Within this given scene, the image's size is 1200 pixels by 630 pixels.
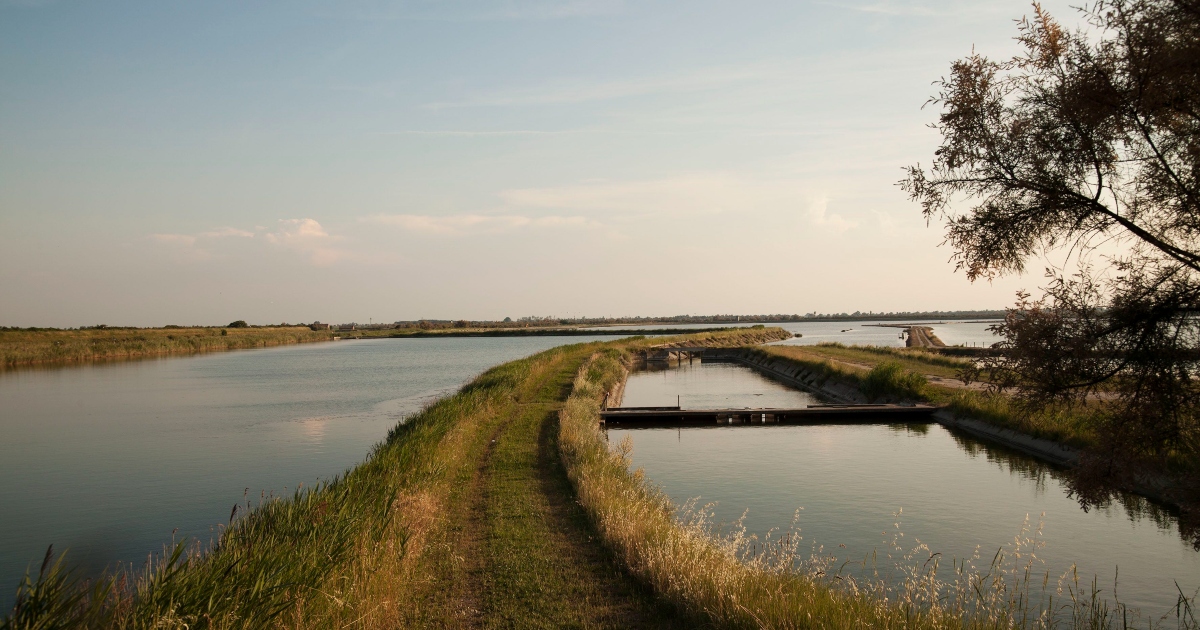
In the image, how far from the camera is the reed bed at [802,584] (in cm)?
633

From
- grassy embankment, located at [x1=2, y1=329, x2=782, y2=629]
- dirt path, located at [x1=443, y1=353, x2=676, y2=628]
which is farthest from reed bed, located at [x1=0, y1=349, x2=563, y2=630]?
dirt path, located at [x1=443, y1=353, x2=676, y2=628]

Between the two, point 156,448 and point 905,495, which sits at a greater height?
point 156,448

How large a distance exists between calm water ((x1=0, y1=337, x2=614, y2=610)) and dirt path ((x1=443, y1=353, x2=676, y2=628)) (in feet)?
15.3

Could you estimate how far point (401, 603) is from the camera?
23.6ft

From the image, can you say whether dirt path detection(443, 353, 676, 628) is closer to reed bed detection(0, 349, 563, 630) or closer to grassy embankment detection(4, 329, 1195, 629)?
grassy embankment detection(4, 329, 1195, 629)

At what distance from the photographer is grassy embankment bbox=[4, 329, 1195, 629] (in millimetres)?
5965

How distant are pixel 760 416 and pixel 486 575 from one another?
1855cm

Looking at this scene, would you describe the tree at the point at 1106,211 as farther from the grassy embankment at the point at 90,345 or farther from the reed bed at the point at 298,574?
the grassy embankment at the point at 90,345

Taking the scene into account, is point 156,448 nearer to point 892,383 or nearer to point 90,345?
point 892,383

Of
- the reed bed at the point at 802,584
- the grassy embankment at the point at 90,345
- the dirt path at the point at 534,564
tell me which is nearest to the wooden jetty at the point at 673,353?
the grassy embankment at the point at 90,345

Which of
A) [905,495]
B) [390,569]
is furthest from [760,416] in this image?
[390,569]

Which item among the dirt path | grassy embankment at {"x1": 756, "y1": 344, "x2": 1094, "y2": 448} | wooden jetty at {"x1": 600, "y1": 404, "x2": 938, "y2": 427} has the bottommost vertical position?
wooden jetty at {"x1": 600, "y1": 404, "x2": 938, "y2": 427}

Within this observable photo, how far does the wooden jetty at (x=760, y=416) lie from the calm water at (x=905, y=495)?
758 millimetres

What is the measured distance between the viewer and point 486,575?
8039mm
